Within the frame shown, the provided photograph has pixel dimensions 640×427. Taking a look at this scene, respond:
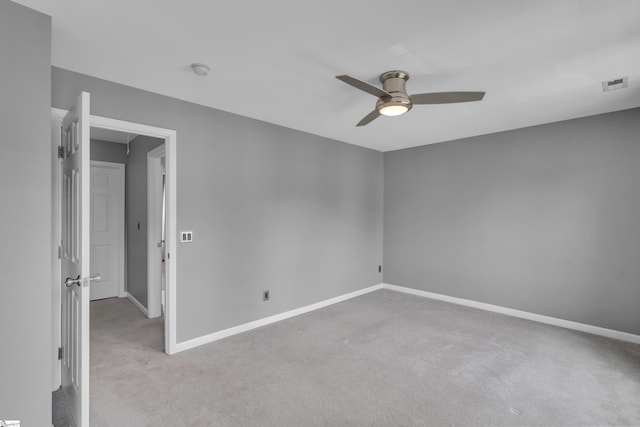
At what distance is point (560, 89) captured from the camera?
279 centimetres

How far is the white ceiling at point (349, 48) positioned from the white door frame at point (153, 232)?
4.78 ft

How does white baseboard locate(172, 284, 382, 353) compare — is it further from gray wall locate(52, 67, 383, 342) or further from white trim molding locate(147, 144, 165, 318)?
white trim molding locate(147, 144, 165, 318)

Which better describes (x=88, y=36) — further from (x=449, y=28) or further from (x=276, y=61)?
(x=449, y=28)

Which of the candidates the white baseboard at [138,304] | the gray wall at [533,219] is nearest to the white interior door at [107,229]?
the white baseboard at [138,304]

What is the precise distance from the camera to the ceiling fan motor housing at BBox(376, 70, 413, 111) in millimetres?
2385

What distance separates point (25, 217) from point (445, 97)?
280 cm

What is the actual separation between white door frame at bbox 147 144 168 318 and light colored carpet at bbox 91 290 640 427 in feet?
1.00

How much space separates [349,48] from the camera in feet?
6.94

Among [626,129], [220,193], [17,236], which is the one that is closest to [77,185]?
[17,236]

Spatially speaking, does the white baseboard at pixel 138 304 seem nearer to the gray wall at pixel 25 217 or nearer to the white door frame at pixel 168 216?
the white door frame at pixel 168 216

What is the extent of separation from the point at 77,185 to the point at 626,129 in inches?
202

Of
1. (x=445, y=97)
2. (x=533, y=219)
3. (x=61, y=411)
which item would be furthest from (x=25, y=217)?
(x=533, y=219)

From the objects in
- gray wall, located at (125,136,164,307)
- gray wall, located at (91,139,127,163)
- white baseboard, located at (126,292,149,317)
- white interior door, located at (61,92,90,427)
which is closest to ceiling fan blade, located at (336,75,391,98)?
white interior door, located at (61,92,90,427)

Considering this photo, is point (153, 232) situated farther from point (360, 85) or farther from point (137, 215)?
point (360, 85)
